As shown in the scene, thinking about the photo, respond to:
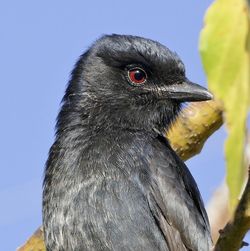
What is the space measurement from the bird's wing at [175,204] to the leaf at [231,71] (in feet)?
13.0

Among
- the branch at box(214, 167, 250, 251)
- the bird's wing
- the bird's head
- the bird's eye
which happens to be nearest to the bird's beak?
the bird's head

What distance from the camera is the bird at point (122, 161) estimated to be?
521 cm

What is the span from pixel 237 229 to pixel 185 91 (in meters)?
3.83

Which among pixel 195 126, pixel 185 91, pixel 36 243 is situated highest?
pixel 185 91

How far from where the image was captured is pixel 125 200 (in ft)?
17.2

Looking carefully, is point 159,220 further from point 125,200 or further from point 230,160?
point 230,160

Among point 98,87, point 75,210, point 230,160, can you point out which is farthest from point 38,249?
point 230,160

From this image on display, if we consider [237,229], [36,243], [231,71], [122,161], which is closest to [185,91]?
[122,161]

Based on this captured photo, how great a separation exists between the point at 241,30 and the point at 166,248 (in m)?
4.00

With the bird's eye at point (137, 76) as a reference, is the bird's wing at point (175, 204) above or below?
below

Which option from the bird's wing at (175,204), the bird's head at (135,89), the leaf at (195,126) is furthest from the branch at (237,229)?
the leaf at (195,126)

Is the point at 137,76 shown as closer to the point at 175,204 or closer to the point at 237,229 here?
the point at 175,204

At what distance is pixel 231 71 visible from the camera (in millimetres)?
1429

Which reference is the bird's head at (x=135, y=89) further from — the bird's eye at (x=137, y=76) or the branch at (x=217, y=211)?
the branch at (x=217, y=211)
